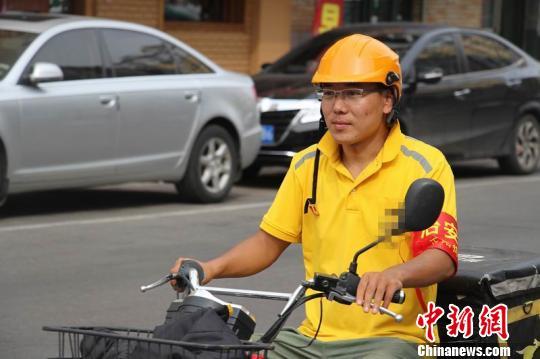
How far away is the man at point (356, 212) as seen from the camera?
3.48 meters

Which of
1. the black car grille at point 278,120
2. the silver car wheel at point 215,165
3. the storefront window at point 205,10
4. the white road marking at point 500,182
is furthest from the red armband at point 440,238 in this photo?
the storefront window at point 205,10

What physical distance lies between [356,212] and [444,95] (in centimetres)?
1020

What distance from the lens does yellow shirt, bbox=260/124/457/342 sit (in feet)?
11.6

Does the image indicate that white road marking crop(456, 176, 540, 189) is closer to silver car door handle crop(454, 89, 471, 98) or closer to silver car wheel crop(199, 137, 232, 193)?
silver car door handle crop(454, 89, 471, 98)

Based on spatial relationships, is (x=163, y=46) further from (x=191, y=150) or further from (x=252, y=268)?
(x=252, y=268)

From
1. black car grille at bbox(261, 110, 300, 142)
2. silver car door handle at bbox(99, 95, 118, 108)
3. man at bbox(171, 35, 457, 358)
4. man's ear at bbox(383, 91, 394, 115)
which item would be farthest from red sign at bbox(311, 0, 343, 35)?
man's ear at bbox(383, 91, 394, 115)

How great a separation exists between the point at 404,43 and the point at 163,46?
313 cm

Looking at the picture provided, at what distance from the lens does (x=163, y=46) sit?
11719mm

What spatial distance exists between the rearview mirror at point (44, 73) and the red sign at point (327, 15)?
26.9ft

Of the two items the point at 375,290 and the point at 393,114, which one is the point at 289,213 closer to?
the point at 393,114

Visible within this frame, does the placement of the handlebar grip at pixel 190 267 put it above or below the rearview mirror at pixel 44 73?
above

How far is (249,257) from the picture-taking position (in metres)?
3.82

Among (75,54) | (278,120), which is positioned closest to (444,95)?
(278,120)

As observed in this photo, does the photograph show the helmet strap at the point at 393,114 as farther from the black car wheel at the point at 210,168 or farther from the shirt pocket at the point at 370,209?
the black car wheel at the point at 210,168
